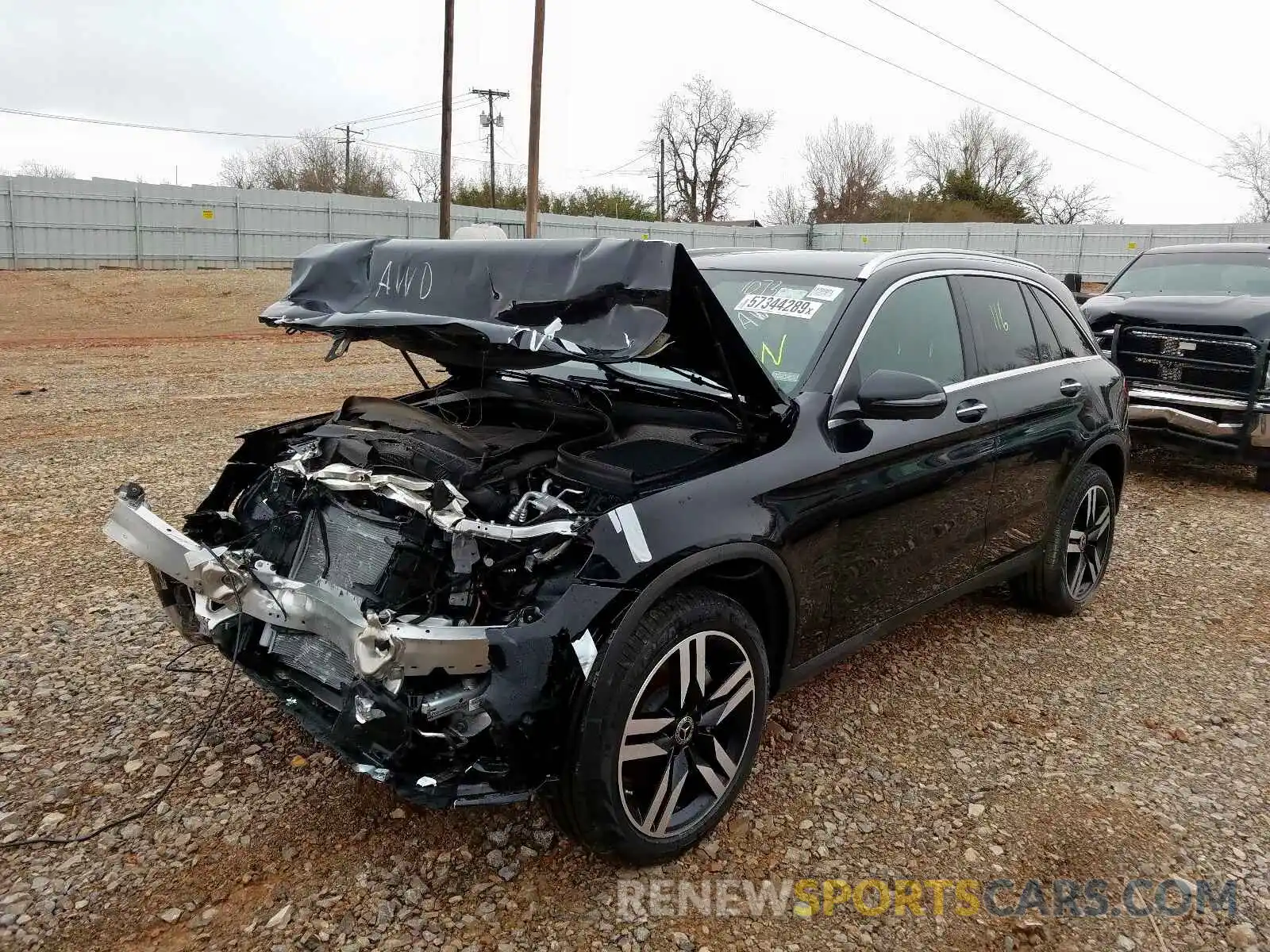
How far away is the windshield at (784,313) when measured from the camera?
349 cm

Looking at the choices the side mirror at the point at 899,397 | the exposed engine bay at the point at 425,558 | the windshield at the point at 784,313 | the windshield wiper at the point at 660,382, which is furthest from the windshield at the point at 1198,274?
the exposed engine bay at the point at 425,558

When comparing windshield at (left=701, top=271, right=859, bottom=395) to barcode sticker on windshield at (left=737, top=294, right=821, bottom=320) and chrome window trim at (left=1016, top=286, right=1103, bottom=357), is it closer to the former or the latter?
barcode sticker on windshield at (left=737, top=294, right=821, bottom=320)

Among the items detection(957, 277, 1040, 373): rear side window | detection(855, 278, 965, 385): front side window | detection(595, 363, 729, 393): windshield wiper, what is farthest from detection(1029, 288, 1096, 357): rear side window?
detection(595, 363, 729, 393): windshield wiper

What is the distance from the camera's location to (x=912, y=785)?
3391 mm

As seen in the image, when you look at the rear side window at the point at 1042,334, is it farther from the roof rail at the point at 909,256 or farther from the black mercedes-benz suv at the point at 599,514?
the black mercedes-benz suv at the point at 599,514

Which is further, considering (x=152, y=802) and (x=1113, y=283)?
(x=1113, y=283)

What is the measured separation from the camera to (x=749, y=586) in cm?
309

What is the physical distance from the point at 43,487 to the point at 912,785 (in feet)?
20.2

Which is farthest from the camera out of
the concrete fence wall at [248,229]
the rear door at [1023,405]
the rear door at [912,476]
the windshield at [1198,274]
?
the concrete fence wall at [248,229]

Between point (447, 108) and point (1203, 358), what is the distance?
18862 millimetres

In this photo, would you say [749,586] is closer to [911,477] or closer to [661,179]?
[911,477]

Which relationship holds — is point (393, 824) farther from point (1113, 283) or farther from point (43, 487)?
point (1113, 283)

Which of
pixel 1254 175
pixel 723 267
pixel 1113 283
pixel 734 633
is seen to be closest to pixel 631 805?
pixel 734 633

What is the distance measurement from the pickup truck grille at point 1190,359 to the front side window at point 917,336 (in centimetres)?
481
